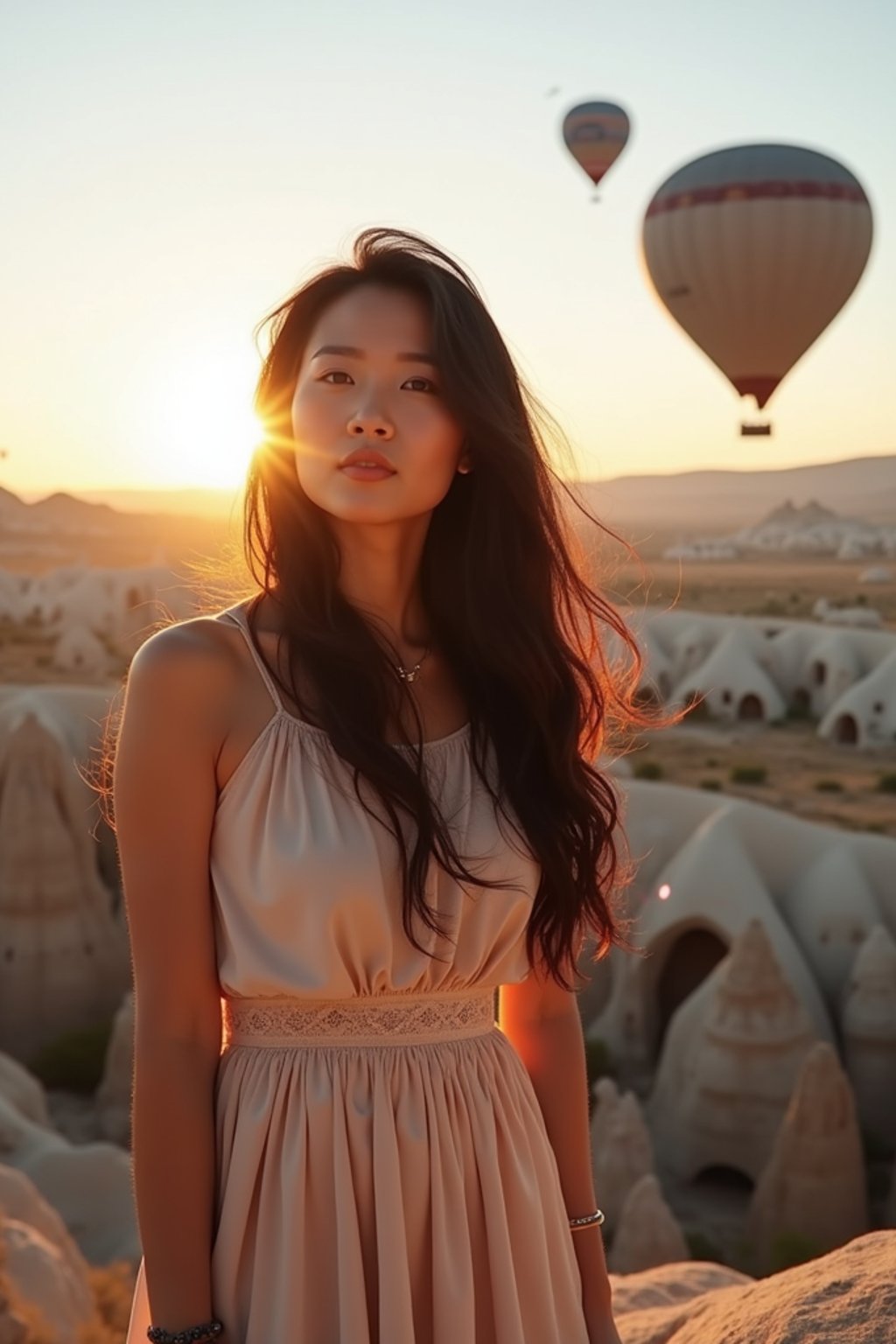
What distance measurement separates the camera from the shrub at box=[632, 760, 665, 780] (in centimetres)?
2612

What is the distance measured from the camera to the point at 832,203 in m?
19.7

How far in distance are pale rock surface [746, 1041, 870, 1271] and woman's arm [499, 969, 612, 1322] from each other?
8329 millimetres

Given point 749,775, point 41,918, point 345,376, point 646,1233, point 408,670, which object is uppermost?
point 345,376

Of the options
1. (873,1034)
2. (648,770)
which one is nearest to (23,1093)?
(873,1034)

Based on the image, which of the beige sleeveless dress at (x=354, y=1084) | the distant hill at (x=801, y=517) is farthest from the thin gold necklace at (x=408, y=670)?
the distant hill at (x=801, y=517)

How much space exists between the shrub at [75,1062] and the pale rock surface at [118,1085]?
1.01 meters

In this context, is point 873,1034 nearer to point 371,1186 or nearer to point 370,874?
point 371,1186

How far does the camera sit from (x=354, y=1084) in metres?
1.67

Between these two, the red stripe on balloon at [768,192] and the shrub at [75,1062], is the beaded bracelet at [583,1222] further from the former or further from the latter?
the red stripe on balloon at [768,192]

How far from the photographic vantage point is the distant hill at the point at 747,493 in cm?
13950

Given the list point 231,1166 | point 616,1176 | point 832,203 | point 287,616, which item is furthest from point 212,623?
point 832,203

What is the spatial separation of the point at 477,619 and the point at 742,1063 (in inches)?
393

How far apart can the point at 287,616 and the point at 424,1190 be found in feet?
2.15

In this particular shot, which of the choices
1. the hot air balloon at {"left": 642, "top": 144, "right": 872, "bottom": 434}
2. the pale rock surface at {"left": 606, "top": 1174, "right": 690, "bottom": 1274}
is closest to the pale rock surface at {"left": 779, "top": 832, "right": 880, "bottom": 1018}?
the pale rock surface at {"left": 606, "top": 1174, "right": 690, "bottom": 1274}
